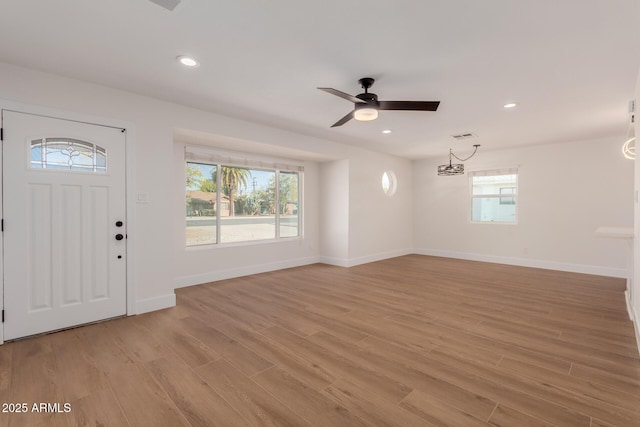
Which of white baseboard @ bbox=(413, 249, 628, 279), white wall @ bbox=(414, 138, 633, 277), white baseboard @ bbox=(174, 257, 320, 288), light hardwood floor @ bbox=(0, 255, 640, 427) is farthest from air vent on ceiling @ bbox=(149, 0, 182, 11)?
white baseboard @ bbox=(413, 249, 628, 279)

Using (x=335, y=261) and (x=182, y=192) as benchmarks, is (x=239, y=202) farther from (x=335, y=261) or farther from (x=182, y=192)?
(x=335, y=261)

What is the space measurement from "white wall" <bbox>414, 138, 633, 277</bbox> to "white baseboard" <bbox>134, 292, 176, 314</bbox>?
20.8 feet

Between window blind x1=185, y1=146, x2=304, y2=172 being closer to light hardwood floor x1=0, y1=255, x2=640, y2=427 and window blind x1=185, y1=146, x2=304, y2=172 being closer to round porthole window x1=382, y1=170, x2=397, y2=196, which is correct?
light hardwood floor x1=0, y1=255, x2=640, y2=427

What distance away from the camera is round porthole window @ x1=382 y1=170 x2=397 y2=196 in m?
7.54

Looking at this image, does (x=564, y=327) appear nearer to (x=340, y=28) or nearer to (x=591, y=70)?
(x=591, y=70)

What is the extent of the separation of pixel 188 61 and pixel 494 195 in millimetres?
6717

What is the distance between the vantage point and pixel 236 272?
534cm

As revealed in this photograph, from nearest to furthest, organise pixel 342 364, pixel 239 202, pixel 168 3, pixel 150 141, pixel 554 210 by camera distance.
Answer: pixel 168 3 < pixel 342 364 < pixel 150 141 < pixel 239 202 < pixel 554 210

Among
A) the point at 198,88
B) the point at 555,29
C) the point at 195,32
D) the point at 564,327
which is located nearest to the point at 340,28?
the point at 195,32

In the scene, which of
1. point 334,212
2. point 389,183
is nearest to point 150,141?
point 334,212

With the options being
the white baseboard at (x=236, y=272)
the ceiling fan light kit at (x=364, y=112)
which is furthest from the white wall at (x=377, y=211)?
the ceiling fan light kit at (x=364, y=112)

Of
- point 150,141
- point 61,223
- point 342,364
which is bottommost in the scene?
point 342,364

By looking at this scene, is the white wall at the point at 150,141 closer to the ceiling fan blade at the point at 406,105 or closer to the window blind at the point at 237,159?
the window blind at the point at 237,159

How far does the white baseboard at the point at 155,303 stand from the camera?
352 centimetres
